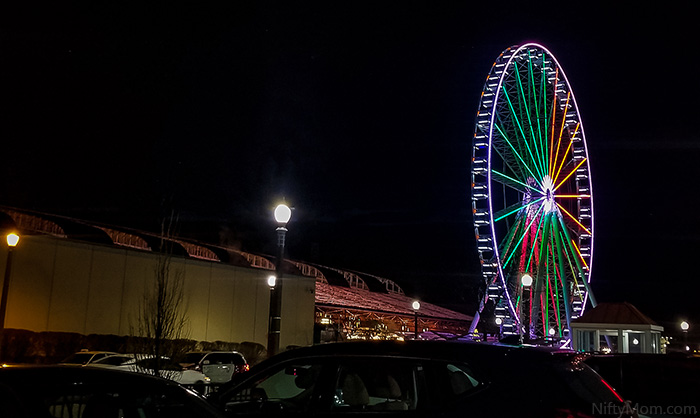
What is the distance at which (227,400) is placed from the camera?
5492 millimetres

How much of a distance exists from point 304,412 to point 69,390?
1.67m

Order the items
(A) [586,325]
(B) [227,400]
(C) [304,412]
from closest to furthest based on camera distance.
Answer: (C) [304,412] → (B) [227,400] → (A) [586,325]

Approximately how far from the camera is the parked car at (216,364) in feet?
74.8

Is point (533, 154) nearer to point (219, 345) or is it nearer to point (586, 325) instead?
point (586, 325)

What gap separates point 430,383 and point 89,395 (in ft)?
7.18

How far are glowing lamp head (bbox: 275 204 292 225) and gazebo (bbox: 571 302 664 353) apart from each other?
1362cm

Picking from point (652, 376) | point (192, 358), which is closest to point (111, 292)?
point (192, 358)

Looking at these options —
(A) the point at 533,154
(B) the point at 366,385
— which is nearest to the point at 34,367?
(B) the point at 366,385

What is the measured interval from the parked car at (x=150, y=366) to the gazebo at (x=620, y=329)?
11.9 meters

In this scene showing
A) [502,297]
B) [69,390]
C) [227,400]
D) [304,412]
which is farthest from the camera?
[502,297]

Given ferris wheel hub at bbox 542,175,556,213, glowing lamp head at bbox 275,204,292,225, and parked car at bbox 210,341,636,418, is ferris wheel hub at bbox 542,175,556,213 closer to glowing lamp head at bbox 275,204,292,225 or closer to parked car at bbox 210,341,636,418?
glowing lamp head at bbox 275,204,292,225

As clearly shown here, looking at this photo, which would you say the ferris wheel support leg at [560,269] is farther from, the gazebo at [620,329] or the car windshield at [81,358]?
the car windshield at [81,358]

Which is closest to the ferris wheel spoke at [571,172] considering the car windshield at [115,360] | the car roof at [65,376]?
the car windshield at [115,360]

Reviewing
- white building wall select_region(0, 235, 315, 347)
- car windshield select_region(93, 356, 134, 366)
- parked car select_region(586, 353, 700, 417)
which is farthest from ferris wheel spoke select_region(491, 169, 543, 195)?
parked car select_region(586, 353, 700, 417)
